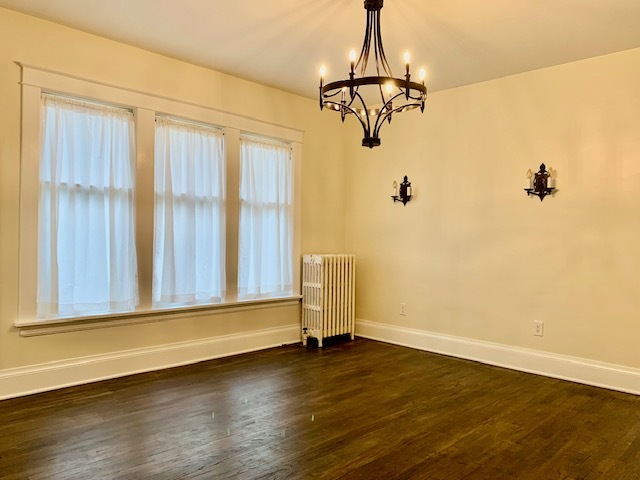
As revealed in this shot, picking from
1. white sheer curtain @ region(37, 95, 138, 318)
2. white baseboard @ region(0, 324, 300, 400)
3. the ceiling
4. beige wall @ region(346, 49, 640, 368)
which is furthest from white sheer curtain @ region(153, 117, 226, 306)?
beige wall @ region(346, 49, 640, 368)

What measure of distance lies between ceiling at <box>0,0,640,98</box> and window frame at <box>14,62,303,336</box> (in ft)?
1.47

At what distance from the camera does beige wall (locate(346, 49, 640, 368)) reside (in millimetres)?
3787

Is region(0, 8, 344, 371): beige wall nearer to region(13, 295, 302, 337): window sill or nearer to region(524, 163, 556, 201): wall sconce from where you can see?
region(13, 295, 302, 337): window sill

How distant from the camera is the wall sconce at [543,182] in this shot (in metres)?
4.11

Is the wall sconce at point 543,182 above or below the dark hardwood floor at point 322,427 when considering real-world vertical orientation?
above

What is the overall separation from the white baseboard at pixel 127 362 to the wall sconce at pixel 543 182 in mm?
2892

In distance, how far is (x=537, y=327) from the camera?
4.20m

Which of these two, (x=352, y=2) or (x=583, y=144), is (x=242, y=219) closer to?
(x=352, y=2)

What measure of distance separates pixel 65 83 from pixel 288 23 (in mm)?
1766

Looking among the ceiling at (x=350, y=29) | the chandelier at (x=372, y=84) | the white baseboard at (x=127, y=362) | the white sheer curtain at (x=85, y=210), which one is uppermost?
the ceiling at (x=350, y=29)

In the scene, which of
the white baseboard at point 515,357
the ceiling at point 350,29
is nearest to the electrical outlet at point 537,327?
the white baseboard at point 515,357

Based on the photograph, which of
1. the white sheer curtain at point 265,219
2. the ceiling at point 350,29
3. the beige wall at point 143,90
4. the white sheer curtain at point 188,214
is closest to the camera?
the ceiling at point 350,29

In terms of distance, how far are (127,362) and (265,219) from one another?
1919 millimetres

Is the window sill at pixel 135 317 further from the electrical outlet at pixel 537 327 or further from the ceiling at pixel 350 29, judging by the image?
the electrical outlet at pixel 537 327
